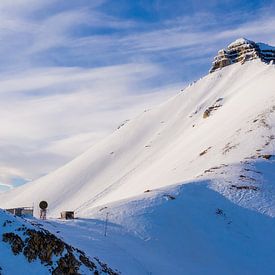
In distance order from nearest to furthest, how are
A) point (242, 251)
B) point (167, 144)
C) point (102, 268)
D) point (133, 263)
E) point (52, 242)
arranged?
point (52, 242) < point (102, 268) < point (133, 263) < point (242, 251) < point (167, 144)

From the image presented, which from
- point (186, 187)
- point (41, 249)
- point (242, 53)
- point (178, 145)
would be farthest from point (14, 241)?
point (242, 53)

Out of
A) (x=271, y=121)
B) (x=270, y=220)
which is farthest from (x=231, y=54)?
(x=270, y=220)

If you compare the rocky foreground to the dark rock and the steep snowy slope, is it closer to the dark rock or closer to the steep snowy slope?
the dark rock

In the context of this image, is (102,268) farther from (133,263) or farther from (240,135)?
(240,135)

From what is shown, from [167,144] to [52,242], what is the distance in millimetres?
86835

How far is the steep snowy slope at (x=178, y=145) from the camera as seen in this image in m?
66.6

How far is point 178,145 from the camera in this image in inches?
3863

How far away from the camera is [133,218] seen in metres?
37.5

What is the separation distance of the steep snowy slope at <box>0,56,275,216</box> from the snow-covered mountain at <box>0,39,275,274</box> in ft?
1.15

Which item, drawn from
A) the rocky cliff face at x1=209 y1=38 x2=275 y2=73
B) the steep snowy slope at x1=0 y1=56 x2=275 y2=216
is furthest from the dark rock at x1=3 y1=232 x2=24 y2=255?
the rocky cliff face at x1=209 y1=38 x2=275 y2=73

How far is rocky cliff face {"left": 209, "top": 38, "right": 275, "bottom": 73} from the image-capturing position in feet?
511

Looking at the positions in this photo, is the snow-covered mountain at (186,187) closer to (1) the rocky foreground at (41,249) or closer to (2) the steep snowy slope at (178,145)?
(2) the steep snowy slope at (178,145)

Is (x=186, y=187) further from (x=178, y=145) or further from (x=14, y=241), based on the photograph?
(x=178, y=145)

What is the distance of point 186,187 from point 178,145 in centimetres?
5394
